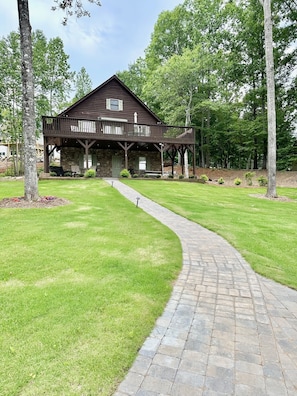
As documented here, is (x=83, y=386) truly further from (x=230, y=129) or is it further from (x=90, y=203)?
(x=230, y=129)

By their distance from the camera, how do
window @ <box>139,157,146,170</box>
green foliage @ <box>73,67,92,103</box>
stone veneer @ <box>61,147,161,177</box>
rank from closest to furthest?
stone veneer @ <box>61,147,161,177</box> < window @ <box>139,157,146,170</box> < green foliage @ <box>73,67,92,103</box>

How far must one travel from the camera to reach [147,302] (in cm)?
261

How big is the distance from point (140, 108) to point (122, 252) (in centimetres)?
1888

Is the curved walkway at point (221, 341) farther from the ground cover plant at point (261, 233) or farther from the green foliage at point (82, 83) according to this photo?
the green foliage at point (82, 83)

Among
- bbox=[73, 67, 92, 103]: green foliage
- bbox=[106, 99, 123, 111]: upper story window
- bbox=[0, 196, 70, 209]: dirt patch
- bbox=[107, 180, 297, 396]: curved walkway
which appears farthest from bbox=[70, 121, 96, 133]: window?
bbox=[73, 67, 92, 103]: green foliage

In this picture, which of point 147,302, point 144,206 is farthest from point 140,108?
point 147,302

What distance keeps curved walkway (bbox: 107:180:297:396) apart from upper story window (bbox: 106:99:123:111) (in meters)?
18.8

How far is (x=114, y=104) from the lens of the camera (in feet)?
66.2

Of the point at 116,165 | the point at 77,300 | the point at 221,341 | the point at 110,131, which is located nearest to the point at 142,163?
the point at 116,165

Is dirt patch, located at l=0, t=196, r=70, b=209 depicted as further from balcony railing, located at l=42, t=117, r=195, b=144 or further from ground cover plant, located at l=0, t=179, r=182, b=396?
balcony railing, located at l=42, t=117, r=195, b=144

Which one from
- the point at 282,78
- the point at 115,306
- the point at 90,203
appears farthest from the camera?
the point at 282,78

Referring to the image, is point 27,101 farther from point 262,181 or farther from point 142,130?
point 262,181

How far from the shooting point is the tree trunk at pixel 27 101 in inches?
275

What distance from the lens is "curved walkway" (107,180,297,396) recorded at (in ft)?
5.45
